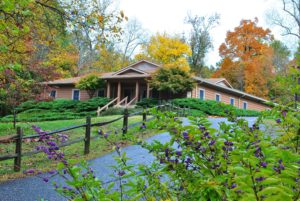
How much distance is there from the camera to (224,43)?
4462 cm

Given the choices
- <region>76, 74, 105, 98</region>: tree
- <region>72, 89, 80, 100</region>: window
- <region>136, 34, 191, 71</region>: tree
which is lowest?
<region>72, 89, 80, 100</region>: window

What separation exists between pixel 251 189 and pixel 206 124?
0.78 meters

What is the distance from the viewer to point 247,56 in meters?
41.8

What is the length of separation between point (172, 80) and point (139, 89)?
558 cm

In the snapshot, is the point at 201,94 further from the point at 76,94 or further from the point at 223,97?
the point at 76,94

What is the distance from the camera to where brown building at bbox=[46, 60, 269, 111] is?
27344 millimetres

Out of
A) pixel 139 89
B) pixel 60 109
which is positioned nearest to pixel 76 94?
pixel 60 109

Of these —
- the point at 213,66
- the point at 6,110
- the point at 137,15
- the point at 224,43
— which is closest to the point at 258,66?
the point at 224,43

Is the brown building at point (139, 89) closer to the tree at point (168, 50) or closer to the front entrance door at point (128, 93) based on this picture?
the front entrance door at point (128, 93)

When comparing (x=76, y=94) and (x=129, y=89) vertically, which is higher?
(x=129, y=89)

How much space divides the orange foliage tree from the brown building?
17.9ft

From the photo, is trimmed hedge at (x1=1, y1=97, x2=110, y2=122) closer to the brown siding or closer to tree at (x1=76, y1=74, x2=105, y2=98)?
tree at (x1=76, y1=74, x2=105, y2=98)

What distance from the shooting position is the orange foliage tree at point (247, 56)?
38250 mm

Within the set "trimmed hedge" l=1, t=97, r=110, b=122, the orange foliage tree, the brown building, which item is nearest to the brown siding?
the brown building
